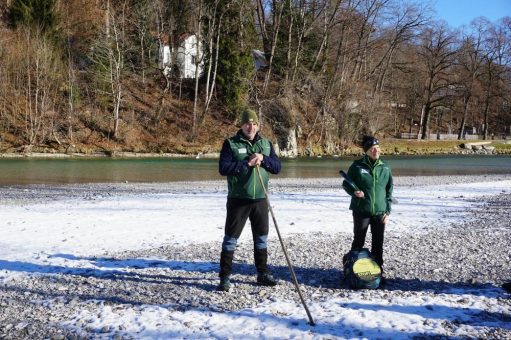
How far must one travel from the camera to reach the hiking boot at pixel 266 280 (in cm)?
594

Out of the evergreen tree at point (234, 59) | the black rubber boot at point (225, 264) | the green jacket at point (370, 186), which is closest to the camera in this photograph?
the black rubber boot at point (225, 264)

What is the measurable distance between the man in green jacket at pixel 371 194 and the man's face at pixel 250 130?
140 cm

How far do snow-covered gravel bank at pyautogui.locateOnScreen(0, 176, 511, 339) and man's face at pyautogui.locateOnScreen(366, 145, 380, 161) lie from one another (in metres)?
1.63

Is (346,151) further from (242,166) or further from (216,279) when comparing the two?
(242,166)

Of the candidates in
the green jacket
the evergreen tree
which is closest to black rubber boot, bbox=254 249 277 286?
the green jacket

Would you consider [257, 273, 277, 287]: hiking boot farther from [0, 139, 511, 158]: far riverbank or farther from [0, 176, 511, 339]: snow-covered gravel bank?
[0, 139, 511, 158]: far riverbank

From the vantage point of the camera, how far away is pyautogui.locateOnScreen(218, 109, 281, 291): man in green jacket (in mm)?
5688

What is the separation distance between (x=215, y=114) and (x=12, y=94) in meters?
19.0

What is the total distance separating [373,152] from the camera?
624 centimetres

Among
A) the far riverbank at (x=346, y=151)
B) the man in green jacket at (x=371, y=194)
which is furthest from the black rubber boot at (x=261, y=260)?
the far riverbank at (x=346, y=151)

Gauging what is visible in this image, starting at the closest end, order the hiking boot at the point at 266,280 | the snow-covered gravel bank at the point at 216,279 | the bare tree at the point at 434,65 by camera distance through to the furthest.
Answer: the snow-covered gravel bank at the point at 216,279
the hiking boot at the point at 266,280
the bare tree at the point at 434,65

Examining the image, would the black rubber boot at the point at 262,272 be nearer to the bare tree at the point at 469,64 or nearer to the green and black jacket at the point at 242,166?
the green and black jacket at the point at 242,166

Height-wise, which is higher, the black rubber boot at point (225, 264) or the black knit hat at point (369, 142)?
the black knit hat at point (369, 142)

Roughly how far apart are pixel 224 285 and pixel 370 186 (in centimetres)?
227
